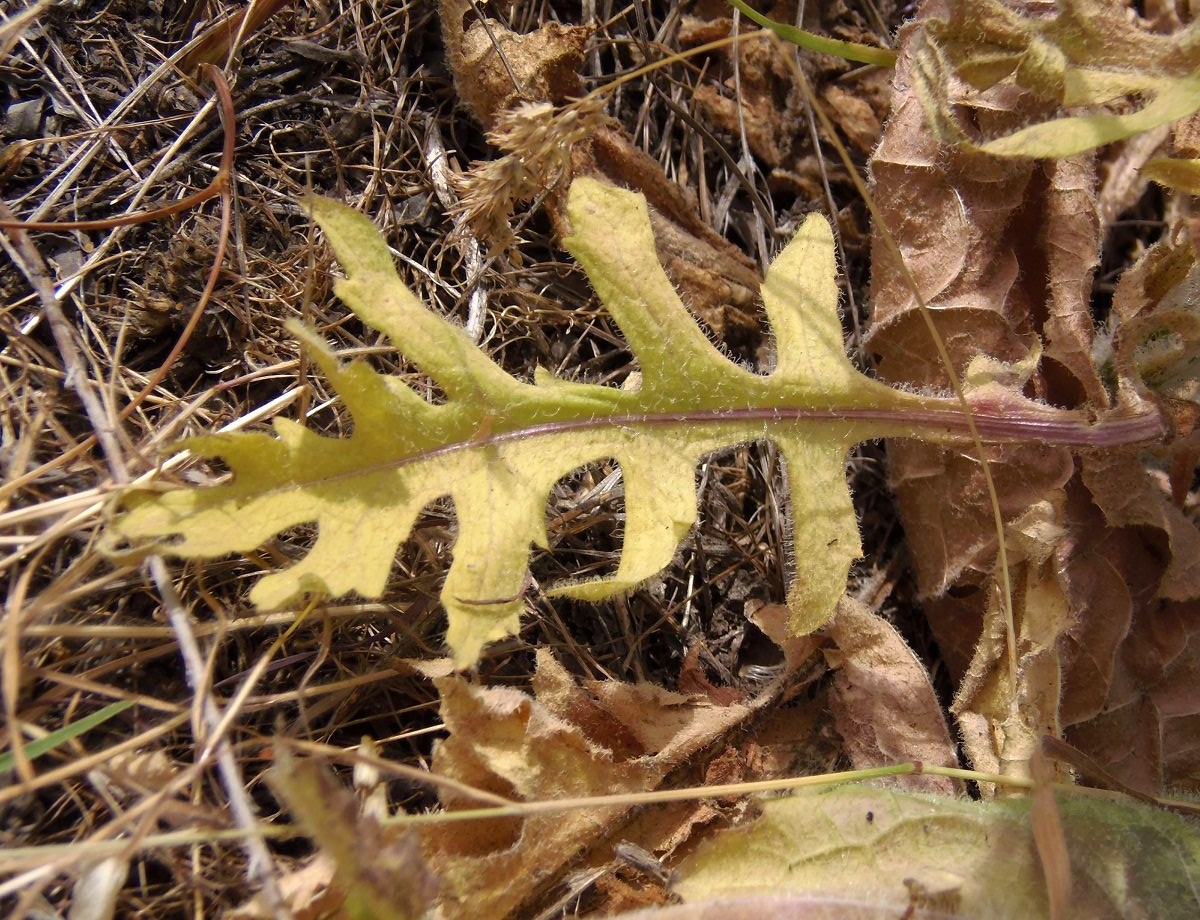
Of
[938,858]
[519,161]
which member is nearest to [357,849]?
[938,858]

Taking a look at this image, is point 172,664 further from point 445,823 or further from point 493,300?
point 493,300

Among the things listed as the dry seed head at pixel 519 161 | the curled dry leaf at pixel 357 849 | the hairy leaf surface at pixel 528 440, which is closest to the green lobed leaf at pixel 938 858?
the hairy leaf surface at pixel 528 440

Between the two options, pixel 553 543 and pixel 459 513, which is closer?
pixel 459 513

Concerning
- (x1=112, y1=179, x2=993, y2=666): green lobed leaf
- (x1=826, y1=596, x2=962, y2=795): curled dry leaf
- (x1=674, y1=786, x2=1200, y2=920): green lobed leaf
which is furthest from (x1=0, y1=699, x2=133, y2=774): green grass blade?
(x1=826, y1=596, x2=962, y2=795): curled dry leaf

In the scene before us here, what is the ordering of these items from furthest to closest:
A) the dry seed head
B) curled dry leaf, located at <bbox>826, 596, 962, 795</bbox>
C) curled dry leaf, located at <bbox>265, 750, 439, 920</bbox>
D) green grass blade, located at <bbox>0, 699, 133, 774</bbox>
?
curled dry leaf, located at <bbox>826, 596, 962, 795</bbox> < the dry seed head < green grass blade, located at <bbox>0, 699, 133, 774</bbox> < curled dry leaf, located at <bbox>265, 750, 439, 920</bbox>

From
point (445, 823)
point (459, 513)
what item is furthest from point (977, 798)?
point (459, 513)

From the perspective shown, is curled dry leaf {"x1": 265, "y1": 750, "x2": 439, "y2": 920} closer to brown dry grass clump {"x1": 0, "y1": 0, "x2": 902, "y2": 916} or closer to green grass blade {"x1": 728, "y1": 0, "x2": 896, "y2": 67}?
brown dry grass clump {"x1": 0, "y1": 0, "x2": 902, "y2": 916}

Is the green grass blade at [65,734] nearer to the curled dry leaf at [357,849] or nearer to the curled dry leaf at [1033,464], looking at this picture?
the curled dry leaf at [357,849]
